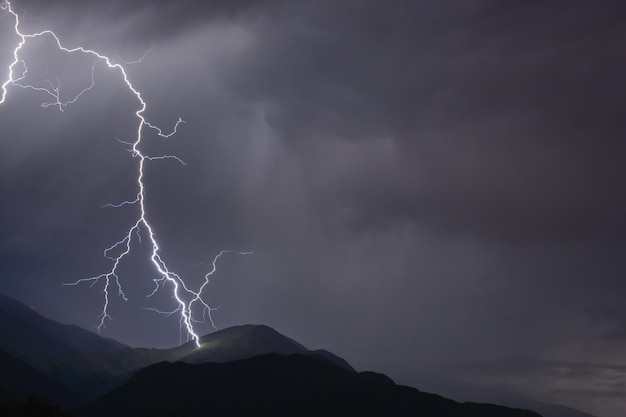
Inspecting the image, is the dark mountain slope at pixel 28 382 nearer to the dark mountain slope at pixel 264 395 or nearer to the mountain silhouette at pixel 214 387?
the mountain silhouette at pixel 214 387

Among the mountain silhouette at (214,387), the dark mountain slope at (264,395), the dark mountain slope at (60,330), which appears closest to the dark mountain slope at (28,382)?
the mountain silhouette at (214,387)

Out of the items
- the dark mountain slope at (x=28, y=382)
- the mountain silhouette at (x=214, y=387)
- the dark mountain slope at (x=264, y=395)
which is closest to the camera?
the dark mountain slope at (x=264, y=395)

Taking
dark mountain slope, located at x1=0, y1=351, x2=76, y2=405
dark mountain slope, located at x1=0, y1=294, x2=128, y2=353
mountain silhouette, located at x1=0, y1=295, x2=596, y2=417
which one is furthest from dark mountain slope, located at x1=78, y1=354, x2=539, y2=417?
dark mountain slope, located at x1=0, y1=294, x2=128, y2=353

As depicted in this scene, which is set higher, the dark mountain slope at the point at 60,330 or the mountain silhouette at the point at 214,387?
the dark mountain slope at the point at 60,330

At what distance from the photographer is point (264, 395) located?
102 meters

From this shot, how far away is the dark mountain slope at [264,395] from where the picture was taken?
309 feet

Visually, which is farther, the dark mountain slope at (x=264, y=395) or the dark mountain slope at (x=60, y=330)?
the dark mountain slope at (x=60, y=330)

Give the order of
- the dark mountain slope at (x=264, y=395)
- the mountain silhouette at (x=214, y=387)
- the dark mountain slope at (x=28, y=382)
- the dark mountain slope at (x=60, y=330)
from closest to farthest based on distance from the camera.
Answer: the dark mountain slope at (x=264, y=395) → the mountain silhouette at (x=214, y=387) → the dark mountain slope at (x=28, y=382) → the dark mountain slope at (x=60, y=330)

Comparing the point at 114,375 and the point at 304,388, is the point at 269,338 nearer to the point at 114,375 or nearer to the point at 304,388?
the point at 114,375

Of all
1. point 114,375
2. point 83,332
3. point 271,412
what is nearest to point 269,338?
point 114,375

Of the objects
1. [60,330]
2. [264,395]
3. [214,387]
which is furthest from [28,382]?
[60,330]

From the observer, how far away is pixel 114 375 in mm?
135500

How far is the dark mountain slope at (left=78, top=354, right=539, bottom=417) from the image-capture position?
9412cm

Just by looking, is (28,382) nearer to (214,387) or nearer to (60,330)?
(214,387)
